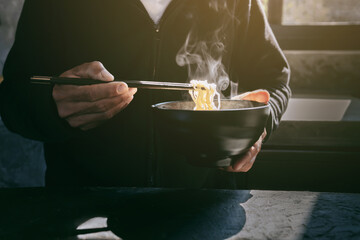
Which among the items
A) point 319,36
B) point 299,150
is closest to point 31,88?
point 299,150

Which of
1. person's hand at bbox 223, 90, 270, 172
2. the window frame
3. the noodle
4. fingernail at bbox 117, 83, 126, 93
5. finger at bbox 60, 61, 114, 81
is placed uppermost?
the window frame

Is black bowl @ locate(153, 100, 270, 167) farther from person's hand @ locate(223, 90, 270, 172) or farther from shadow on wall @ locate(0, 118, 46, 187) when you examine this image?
shadow on wall @ locate(0, 118, 46, 187)

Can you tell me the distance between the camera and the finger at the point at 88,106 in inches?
31.4

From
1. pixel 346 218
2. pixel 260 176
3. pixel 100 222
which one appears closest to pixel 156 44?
pixel 100 222

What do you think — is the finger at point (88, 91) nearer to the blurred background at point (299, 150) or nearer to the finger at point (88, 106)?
the finger at point (88, 106)

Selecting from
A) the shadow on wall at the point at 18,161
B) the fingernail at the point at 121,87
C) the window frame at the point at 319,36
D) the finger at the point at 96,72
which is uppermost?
the window frame at the point at 319,36

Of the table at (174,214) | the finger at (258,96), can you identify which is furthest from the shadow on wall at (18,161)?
the finger at (258,96)

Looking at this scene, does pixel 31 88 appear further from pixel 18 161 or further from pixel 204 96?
pixel 18 161

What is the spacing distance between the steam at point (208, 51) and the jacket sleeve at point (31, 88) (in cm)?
49

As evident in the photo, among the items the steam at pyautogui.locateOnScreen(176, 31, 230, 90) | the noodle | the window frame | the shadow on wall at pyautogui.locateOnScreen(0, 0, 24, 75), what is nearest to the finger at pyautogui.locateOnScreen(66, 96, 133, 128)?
the noodle

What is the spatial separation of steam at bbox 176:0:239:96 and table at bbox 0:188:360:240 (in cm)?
59

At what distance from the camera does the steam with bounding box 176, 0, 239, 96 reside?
4.10ft

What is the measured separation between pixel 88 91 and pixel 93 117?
11 centimetres

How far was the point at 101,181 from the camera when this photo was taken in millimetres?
1181
